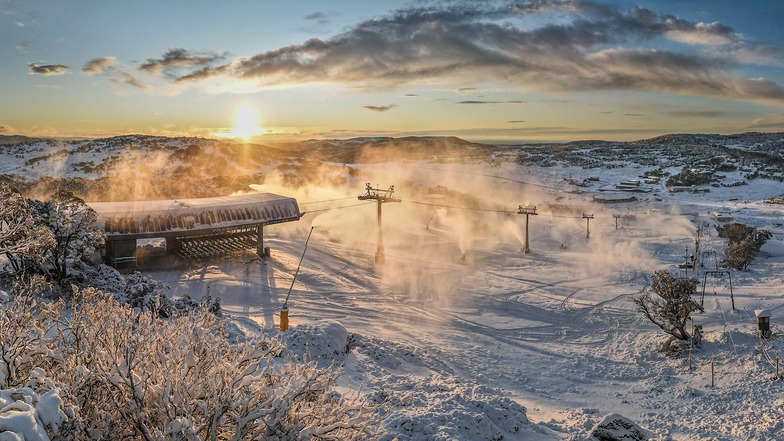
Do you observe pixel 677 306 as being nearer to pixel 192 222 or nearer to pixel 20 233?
pixel 192 222

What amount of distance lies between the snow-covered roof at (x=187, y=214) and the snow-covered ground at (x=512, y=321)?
8.62ft

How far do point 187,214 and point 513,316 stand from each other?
65.3ft

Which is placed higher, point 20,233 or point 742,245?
point 20,233

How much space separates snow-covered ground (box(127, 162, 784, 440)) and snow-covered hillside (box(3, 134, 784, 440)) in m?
0.09

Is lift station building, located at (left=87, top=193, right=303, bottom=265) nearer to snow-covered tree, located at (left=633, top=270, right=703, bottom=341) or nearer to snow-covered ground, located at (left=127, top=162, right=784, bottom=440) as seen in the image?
snow-covered ground, located at (left=127, top=162, right=784, bottom=440)

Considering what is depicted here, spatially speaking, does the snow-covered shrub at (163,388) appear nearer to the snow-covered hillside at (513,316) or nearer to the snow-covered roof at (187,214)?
the snow-covered hillside at (513,316)

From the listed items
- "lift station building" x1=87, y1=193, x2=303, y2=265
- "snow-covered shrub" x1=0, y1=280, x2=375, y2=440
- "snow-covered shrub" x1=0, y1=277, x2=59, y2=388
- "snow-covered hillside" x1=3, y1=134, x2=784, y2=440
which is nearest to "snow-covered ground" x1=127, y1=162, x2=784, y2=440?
"snow-covered hillside" x1=3, y1=134, x2=784, y2=440

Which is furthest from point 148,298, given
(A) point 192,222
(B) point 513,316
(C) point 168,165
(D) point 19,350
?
(C) point 168,165

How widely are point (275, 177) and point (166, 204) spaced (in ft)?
162

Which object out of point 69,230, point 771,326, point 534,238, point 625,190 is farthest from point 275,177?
point 771,326

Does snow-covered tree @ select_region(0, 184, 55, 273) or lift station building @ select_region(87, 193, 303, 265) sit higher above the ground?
snow-covered tree @ select_region(0, 184, 55, 273)

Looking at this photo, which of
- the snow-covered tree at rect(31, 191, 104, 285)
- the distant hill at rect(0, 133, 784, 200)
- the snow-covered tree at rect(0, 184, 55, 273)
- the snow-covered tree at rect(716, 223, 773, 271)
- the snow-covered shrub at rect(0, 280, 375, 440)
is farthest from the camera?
the distant hill at rect(0, 133, 784, 200)

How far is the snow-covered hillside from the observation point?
56.4ft

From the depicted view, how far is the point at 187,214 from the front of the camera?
107 feet
